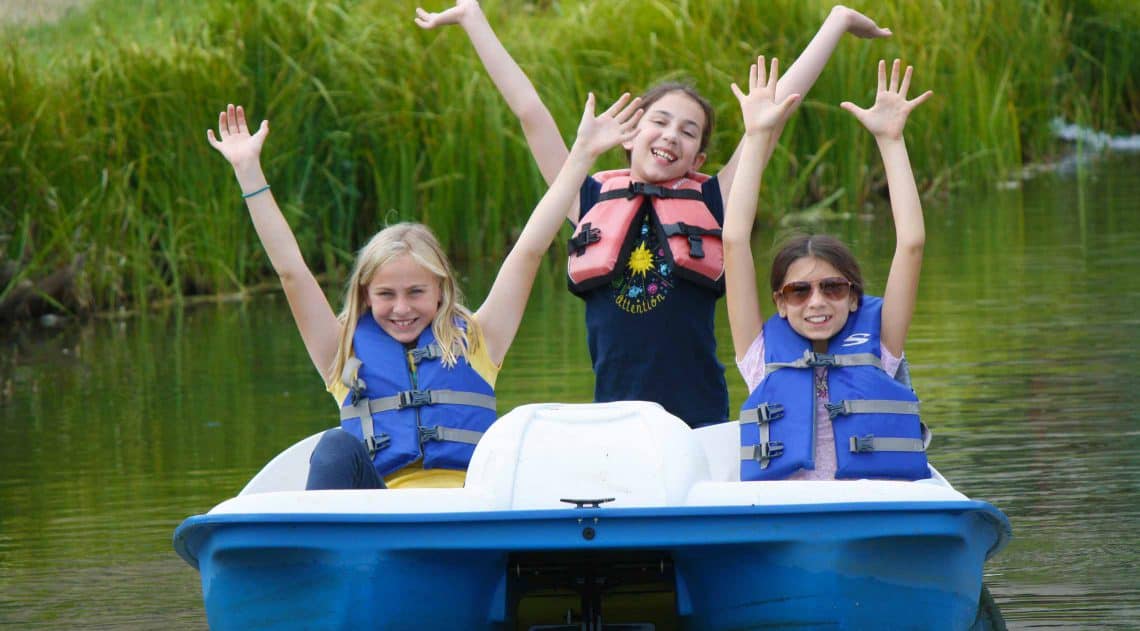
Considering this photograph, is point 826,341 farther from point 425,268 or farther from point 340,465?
point 340,465

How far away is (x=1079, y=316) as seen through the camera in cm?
838

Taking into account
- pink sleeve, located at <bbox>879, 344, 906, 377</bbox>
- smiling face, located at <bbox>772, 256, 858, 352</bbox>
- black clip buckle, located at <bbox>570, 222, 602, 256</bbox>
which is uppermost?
black clip buckle, located at <bbox>570, 222, 602, 256</bbox>

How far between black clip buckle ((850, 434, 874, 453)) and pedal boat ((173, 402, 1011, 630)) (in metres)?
0.37

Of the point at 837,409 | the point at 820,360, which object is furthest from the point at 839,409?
the point at 820,360

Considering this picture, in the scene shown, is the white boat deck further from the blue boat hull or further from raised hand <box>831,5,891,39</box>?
raised hand <box>831,5,891,39</box>

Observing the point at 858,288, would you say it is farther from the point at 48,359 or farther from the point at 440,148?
the point at 440,148

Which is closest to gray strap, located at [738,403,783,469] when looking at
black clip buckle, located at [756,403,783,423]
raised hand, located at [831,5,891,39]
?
black clip buckle, located at [756,403,783,423]

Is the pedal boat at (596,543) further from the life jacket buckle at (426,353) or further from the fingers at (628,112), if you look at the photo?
the fingers at (628,112)

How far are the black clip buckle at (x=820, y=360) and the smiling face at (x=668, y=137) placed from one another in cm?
73

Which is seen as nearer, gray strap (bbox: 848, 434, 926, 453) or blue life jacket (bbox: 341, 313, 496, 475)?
gray strap (bbox: 848, 434, 926, 453)

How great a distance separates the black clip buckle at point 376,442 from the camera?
424 centimetres

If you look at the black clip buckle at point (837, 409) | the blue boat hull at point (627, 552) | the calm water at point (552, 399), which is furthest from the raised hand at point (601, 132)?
the calm water at point (552, 399)

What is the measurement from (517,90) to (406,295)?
68 centimetres

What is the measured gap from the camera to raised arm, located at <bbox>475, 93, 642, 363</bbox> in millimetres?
4355
